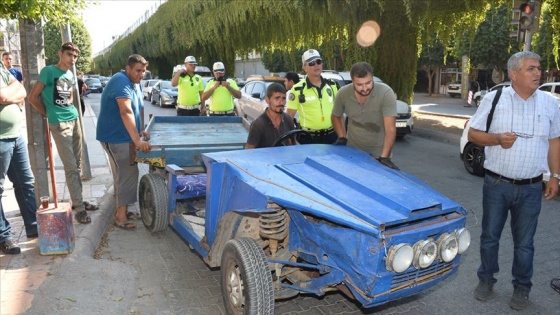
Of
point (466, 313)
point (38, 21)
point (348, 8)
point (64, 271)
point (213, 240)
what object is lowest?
point (466, 313)

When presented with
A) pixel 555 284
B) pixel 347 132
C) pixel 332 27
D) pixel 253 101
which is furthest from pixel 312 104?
pixel 332 27

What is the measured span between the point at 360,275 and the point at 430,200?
0.72m

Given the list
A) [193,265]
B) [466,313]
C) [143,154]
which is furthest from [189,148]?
[466,313]

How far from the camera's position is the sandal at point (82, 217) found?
5.26 meters

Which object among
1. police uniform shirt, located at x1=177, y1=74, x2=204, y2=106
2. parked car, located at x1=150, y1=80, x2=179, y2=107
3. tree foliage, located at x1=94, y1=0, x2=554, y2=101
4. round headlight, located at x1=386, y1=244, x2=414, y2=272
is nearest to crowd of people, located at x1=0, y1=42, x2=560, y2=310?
round headlight, located at x1=386, y1=244, x2=414, y2=272

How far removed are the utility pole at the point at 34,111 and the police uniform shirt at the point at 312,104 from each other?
2889mm

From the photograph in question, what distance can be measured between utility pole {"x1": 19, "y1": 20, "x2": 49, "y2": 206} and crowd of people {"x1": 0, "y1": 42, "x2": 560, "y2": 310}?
0.23 metres

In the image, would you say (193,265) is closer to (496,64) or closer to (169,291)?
(169,291)

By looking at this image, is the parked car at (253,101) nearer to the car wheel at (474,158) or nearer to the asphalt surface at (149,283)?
the car wheel at (474,158)

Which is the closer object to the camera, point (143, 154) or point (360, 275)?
point (360, 275)

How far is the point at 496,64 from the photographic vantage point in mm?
31812

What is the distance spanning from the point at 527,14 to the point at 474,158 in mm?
3891

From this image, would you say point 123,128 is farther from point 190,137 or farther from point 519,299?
point 519,299

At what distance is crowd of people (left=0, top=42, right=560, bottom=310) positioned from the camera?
3656 millimetres
